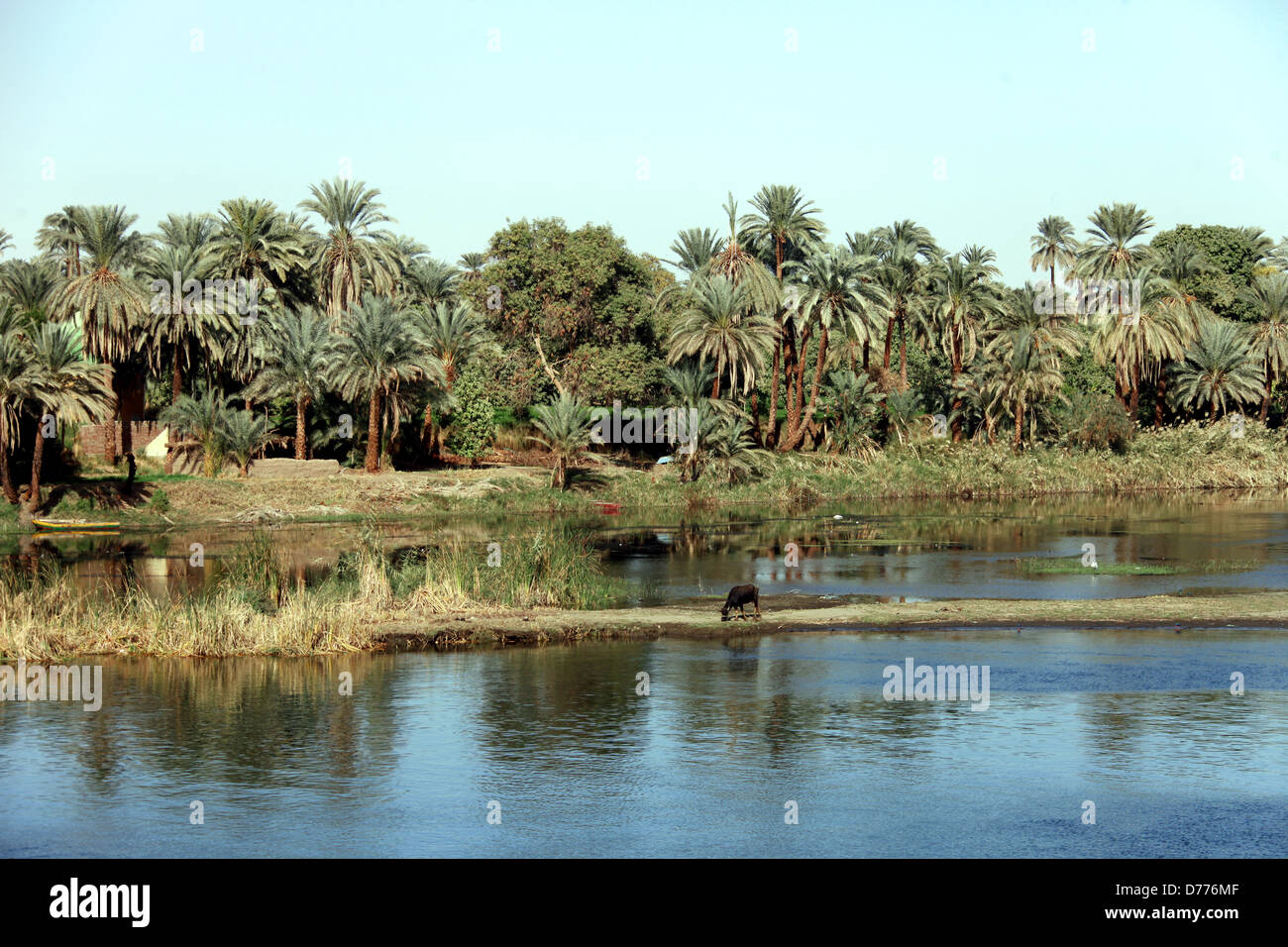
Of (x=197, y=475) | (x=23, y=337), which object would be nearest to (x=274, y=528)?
(x=197, y=475)

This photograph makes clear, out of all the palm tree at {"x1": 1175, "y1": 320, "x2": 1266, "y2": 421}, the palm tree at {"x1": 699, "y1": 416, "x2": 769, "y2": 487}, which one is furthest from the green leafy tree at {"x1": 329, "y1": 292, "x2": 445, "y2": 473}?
the palm tree at {"x1": 1175, "y1": 320, "x2": 1266, "y2": 421}

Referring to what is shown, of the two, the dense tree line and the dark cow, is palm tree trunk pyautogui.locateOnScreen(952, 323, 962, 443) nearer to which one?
the dense tree line

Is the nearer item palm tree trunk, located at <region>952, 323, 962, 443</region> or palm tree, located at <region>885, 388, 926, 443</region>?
palm tree, located at <region>885, 388, 926, 443</region>

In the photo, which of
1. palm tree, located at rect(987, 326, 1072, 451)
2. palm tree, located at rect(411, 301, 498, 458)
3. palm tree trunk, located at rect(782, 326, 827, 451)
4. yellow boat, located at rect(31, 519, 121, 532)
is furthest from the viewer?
palm tree, located at rect(987, 326, 1072, 451)

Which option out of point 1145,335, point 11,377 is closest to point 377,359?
point 11,377

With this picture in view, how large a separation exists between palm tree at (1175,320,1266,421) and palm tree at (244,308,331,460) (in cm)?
5306

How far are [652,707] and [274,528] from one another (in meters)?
37.2

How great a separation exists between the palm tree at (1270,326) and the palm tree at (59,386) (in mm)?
67769

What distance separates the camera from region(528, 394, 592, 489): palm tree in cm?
6462

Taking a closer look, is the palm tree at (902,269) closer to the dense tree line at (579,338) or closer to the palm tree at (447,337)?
the dense tree line at (579,338)

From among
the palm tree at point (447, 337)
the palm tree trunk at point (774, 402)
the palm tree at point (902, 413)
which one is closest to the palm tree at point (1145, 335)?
the palm tree at point (902, 413)

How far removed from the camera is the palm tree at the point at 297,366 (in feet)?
208

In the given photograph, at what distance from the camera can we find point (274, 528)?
54812 millimetres
